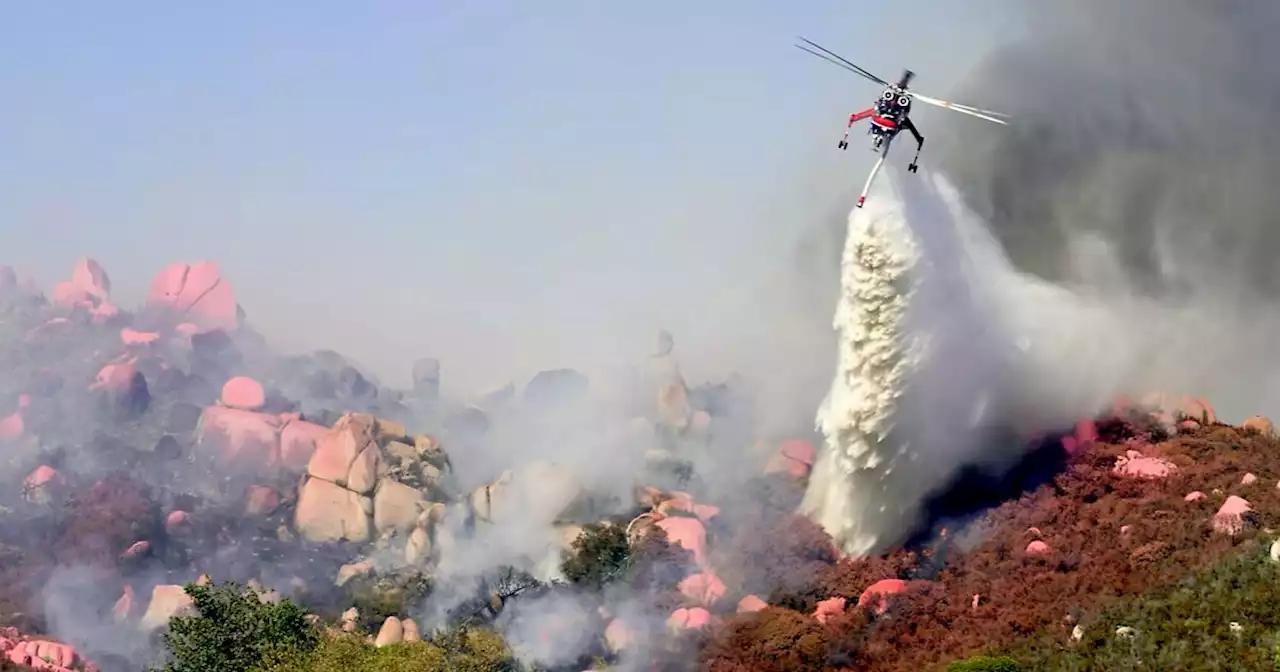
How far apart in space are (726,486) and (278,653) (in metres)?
29.4

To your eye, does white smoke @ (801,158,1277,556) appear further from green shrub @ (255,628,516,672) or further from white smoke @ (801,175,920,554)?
green shrub @ (255,628,516,672)

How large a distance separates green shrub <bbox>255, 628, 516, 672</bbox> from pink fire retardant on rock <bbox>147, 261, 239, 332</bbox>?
5541 centimetres

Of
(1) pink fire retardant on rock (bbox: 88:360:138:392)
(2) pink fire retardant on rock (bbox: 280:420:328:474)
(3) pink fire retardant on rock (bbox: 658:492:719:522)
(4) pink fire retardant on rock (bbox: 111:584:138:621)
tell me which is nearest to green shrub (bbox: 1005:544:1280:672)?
(3) pink fire retardant on rock (bbox: 658:492:719:522)

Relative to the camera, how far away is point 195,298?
108 meters

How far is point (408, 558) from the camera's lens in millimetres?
81062

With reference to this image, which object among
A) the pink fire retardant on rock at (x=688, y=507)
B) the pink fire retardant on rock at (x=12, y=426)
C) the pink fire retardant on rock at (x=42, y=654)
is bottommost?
the pink fire retardant on rock at (x=12, y=426)

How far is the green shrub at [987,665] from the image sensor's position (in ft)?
152

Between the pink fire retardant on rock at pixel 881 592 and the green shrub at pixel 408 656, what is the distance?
14.2 meters

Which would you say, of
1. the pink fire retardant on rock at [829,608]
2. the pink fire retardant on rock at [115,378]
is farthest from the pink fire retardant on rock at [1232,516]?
the pink fire retardant on rock at [115,378]

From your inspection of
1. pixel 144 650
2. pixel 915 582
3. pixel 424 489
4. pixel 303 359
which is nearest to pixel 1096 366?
pixel 915 582

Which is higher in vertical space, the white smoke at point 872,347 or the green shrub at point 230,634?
the white smoke at point 872,347

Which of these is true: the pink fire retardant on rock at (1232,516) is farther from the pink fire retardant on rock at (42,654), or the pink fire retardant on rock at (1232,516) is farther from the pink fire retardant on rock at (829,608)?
the pink fire retardant on rock at (42,654)

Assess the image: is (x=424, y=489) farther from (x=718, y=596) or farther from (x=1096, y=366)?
(x=1096, y=366)

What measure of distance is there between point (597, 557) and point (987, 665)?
969 inches
